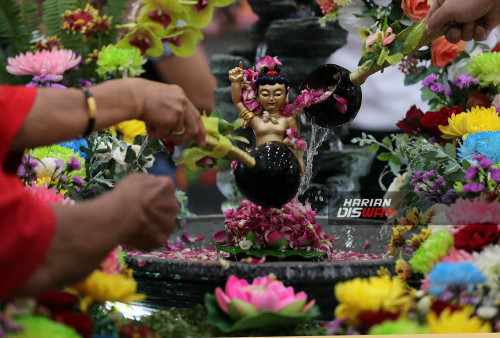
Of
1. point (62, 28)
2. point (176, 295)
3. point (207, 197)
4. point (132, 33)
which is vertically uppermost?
point (132, 33)

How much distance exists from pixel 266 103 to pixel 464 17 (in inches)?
15.4

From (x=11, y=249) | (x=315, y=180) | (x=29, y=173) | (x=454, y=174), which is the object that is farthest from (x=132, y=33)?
(x=315, y=180)

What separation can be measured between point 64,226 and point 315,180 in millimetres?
1735

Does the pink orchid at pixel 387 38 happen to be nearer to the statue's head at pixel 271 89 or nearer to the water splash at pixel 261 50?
the statue's head at pixel 271 89

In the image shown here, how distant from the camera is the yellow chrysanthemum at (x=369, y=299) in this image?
57 cm

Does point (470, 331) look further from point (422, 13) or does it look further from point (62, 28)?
point (62, 28)

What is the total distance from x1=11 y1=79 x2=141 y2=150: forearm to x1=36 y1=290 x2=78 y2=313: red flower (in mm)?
147

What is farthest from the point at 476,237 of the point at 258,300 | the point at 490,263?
the point at 258,300

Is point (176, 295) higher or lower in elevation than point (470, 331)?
lower

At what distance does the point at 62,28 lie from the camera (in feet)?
5.94

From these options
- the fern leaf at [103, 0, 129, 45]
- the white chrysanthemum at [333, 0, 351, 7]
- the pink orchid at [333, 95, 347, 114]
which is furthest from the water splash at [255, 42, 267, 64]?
the pink orchid at [333, 95, 347, 114]

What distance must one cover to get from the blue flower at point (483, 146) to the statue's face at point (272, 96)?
1.13 ft

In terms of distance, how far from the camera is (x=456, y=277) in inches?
23.5

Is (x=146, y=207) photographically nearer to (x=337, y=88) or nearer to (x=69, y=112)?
(x=69, y=112)
